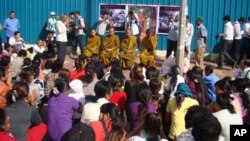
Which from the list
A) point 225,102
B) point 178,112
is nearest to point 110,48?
point 178,112

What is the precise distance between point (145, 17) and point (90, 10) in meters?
2.02

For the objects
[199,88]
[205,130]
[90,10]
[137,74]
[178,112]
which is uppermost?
[90,10]

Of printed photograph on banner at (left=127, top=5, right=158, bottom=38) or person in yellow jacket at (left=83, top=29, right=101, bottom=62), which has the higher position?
printed photograph on banner at (left=127, top=5, right=158, bottom=38)

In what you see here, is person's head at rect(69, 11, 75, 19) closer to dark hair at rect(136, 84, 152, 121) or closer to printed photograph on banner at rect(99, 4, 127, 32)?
printed photograph on banner at rect(99, 4, 127, 32)

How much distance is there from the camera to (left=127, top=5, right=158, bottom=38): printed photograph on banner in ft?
55.5

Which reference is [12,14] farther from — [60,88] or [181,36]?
[60,88]

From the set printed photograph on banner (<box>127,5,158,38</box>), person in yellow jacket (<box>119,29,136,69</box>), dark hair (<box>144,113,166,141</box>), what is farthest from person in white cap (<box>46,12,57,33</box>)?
dark hair (<box>144,113,166,141</box>)

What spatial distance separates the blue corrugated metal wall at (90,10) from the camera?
53.3 feet

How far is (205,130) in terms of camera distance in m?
4.79

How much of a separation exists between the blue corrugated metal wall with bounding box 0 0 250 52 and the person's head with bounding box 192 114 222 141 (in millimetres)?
11905

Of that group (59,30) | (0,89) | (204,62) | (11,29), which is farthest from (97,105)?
(11,29)

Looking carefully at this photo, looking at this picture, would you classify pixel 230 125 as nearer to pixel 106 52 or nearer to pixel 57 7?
pixel 106 52

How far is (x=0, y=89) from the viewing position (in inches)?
295

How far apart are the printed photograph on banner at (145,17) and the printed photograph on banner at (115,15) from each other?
34 cm
